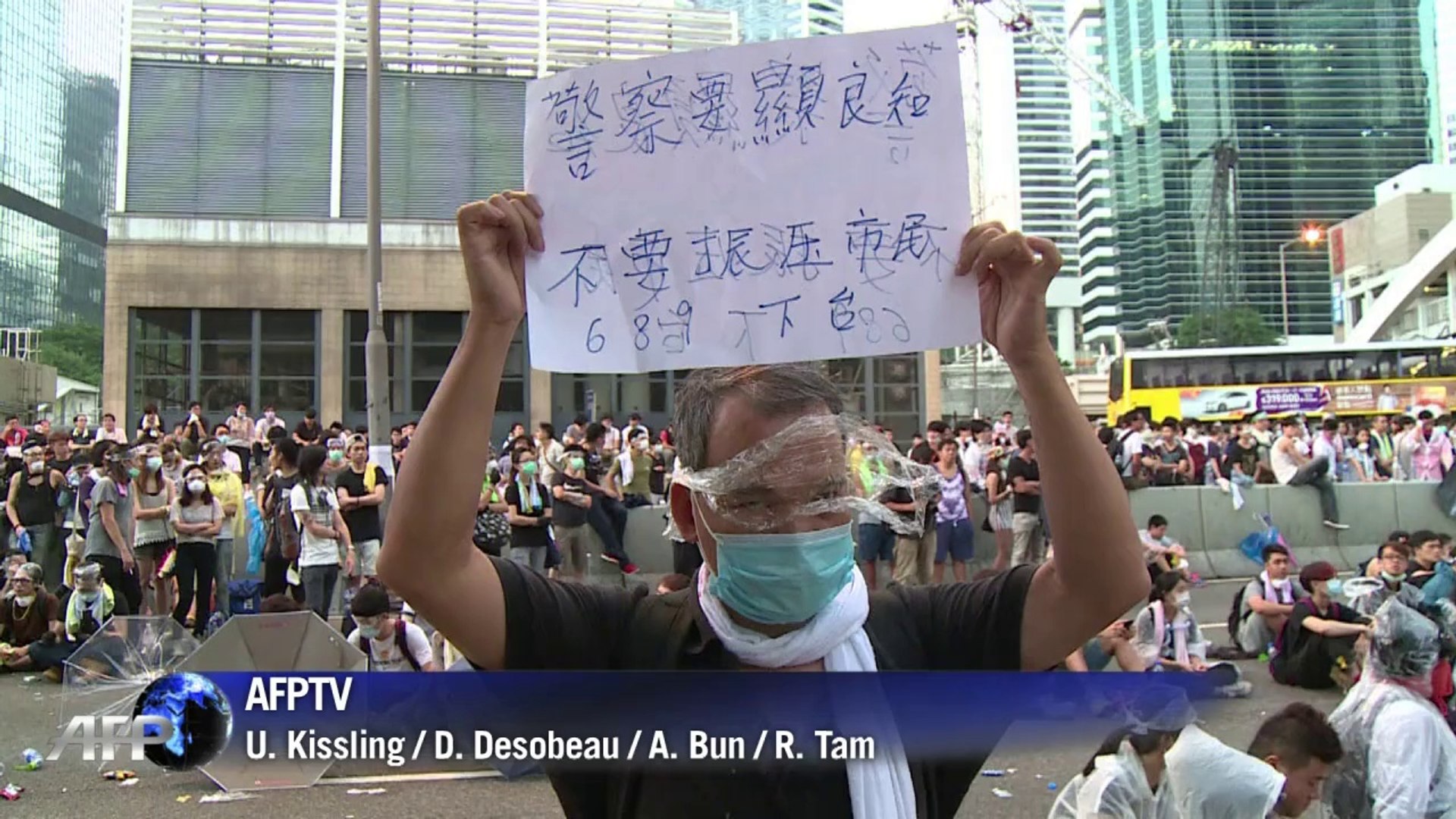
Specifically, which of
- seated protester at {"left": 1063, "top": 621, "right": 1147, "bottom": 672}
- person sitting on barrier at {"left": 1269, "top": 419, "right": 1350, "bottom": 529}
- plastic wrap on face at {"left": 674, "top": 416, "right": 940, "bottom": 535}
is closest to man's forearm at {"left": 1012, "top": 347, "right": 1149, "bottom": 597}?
plastic wrap on face at {"left": 674, "top": 416, "right": 940, "bottom": 535}

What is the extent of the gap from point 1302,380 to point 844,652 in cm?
3111

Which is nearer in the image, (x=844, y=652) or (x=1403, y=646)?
(x=844, y=652)

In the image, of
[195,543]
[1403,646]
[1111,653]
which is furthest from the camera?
[195,543]

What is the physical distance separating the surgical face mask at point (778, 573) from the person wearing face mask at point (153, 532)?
9.17 m

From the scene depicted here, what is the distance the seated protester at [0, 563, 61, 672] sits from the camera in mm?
8859

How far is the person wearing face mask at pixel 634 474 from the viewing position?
12570 mm

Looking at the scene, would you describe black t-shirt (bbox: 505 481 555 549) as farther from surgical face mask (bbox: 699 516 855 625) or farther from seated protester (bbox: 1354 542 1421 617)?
surgical face mask (bbox: 699 516 855 625)

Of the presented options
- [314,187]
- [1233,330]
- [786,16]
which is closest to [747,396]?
[314,187]

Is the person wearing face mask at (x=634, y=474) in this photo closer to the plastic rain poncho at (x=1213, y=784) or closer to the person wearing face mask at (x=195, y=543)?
the person wearing face mask at (x=195, y=543)

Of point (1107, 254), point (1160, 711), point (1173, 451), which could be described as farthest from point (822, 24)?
point (1107, 254)

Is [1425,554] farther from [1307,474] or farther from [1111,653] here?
[1307,474]

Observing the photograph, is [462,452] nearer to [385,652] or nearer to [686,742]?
[686,742]

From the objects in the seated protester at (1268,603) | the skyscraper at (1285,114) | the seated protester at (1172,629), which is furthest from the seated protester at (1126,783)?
the skyscraper at (1285,114)

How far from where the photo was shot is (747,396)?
6.00 feet
